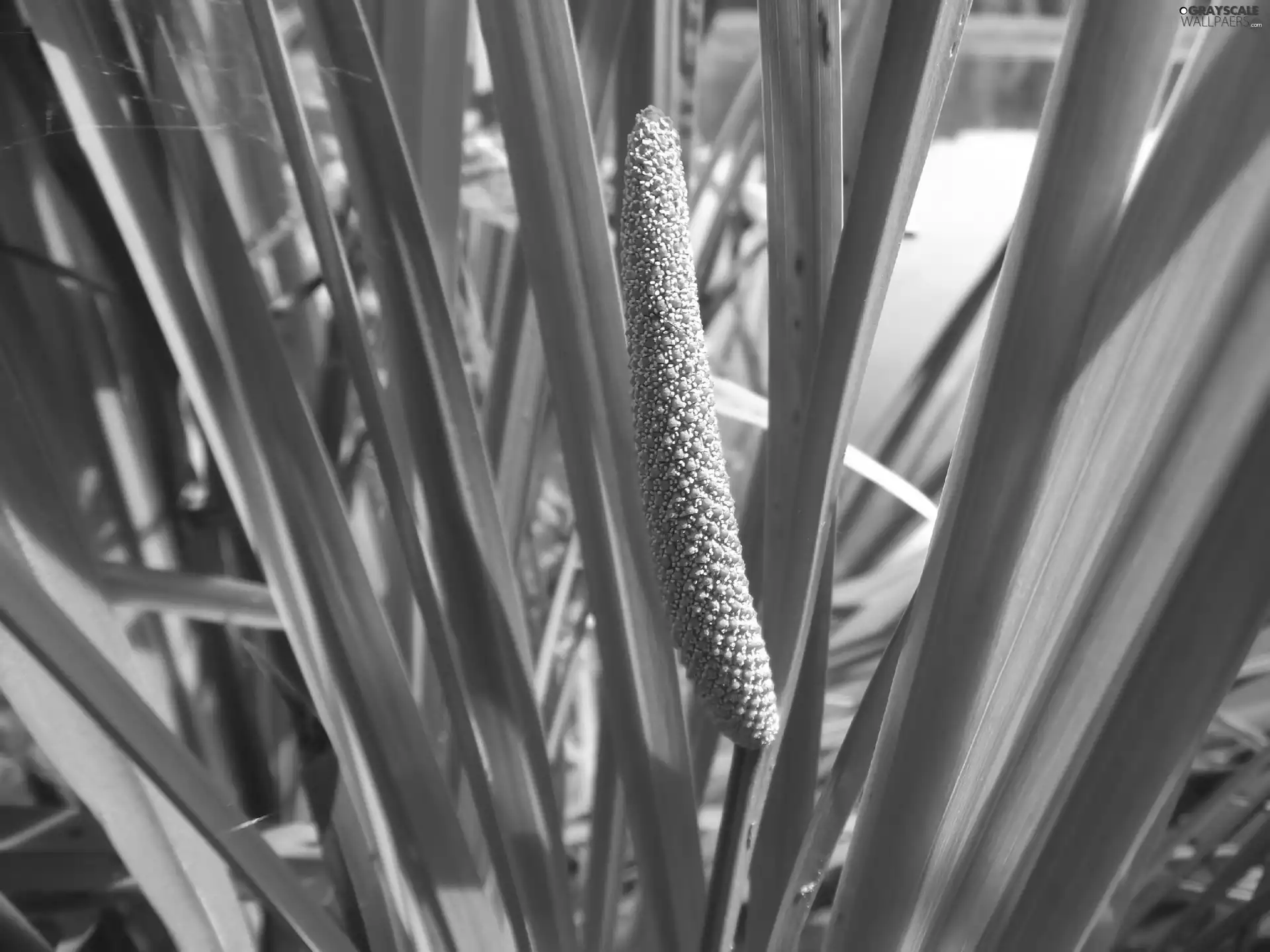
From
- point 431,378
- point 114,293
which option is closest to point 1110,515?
point 431,378

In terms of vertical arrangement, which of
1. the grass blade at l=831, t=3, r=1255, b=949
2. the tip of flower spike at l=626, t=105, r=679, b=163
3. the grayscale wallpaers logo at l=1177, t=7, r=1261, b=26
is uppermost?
the grayscale wallpaers logo at l=1177, t=7, r=1261, b=26

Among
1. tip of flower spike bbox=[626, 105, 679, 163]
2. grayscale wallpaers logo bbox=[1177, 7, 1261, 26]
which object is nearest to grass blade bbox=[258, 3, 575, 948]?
tip of flower spike bbox=[626, 105, 679, 163]

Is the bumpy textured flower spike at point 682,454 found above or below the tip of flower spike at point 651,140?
below

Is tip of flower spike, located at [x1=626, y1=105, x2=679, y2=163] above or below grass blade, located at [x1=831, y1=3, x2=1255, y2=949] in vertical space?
above

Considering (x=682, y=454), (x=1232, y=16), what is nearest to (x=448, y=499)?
(x=682, y=454)

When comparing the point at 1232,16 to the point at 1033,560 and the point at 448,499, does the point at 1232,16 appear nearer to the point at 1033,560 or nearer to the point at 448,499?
the point at 1033,560

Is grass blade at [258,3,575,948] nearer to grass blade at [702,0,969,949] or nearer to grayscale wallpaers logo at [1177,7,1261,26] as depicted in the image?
grass blade at [702,0,969,949]

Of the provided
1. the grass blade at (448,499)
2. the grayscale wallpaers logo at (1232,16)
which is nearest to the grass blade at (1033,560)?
the grayscale wallpaers logo at (1232,16)

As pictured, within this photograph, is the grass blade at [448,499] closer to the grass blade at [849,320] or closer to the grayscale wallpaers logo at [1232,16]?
the grass blade at [849,320]

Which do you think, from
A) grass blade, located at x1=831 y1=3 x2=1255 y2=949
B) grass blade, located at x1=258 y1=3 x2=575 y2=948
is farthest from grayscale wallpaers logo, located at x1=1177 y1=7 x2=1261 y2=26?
grass blade, located at x1=258 y1=3 x2=575 y2=948
